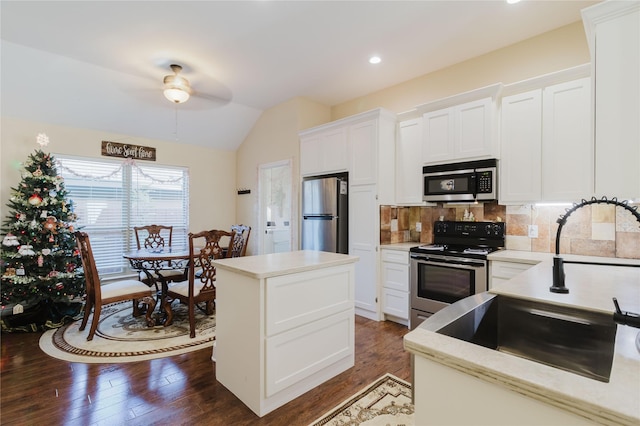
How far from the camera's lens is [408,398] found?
6.98 feet

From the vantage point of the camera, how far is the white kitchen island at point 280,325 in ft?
6.33

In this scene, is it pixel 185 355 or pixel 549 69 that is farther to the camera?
pixel 549 69

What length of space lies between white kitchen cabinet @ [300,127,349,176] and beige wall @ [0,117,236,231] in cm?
214

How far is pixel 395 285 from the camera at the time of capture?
141 inches

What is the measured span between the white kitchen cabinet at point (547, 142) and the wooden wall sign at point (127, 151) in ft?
16.9

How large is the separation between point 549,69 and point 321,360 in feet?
11.5

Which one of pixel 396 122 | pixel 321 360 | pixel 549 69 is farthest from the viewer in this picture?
pixel 396 122

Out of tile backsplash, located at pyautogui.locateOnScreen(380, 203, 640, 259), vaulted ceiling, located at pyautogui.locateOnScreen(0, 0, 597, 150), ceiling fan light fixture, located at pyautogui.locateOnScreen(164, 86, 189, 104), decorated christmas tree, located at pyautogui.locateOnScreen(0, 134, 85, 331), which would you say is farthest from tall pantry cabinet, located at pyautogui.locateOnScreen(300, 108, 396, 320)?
decorated christmas tree, located at pyautogui.locateOnScreen(0, 134, 85, 331)

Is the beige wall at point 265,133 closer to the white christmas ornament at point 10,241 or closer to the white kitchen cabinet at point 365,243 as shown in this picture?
the white christmas ornament at point 10,241

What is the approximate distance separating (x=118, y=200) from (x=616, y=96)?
5.72 meters

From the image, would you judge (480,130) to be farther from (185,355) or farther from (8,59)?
(8,59)

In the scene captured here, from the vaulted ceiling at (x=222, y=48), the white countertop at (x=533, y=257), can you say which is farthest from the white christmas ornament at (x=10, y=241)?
the white countertop at (x=533, y=257)

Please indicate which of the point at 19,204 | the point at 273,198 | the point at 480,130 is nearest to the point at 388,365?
the point at 480,130

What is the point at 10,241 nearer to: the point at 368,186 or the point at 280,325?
the point at 280,325
